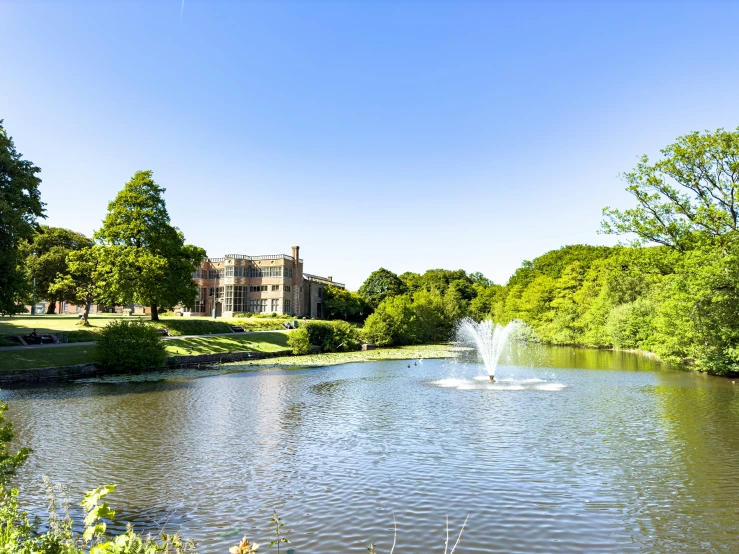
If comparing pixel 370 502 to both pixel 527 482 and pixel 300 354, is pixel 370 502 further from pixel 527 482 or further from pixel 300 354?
pixel 300 354

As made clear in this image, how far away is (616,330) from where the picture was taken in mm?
53312

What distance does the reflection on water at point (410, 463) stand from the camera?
9.06 metres

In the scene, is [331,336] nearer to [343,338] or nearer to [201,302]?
[343,338]

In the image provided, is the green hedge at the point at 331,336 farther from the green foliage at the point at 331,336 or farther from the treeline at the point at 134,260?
the treeline at the point at 134,260

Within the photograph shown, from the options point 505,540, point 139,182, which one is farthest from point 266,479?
point 139,182

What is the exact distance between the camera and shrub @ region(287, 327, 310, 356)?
49.5 m

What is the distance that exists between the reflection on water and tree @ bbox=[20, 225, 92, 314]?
4428 cm

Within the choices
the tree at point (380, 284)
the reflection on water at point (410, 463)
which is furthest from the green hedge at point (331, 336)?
the tree at point (380, 284)

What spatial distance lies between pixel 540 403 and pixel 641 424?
471 cm

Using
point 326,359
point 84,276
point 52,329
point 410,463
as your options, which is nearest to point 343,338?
point 326,359

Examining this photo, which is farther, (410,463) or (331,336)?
(331,336)

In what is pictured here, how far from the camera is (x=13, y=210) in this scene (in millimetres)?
28859

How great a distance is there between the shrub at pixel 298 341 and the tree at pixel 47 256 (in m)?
30.2

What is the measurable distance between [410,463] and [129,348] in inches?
1067
